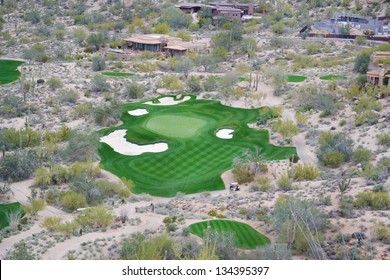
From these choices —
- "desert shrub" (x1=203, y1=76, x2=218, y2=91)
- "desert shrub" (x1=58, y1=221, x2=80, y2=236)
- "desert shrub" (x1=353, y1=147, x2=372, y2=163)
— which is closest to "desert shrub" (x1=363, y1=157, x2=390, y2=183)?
"desert shrub" (x1=353, y1=147, x2=372, y2=163)

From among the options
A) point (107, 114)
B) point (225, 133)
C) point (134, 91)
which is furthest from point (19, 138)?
point (134, 91)

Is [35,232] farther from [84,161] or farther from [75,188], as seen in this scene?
[84,161]

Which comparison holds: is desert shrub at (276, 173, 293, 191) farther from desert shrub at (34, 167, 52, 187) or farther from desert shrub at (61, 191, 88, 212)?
desert shrub at (34, 167, 52, 187)

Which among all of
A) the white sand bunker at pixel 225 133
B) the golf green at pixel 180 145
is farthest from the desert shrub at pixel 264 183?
the white sand bunker at pixel 225 133

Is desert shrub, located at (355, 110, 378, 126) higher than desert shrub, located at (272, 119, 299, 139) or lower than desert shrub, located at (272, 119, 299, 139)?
higher

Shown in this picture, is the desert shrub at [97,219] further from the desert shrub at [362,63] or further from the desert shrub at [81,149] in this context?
the desert shrub at [362,63]

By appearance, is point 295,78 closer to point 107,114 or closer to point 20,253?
point 107,114

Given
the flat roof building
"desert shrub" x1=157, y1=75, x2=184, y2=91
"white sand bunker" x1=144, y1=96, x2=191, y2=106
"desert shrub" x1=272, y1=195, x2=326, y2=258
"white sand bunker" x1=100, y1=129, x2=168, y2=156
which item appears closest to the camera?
"desert shrub" x1=272, y1=195, x2=326, y2=258

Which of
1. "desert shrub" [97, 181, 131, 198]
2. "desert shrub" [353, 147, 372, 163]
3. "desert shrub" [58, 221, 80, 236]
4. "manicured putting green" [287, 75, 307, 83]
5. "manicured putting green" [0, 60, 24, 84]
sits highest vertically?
"desert shrub" [353, 147, 372, 163]
